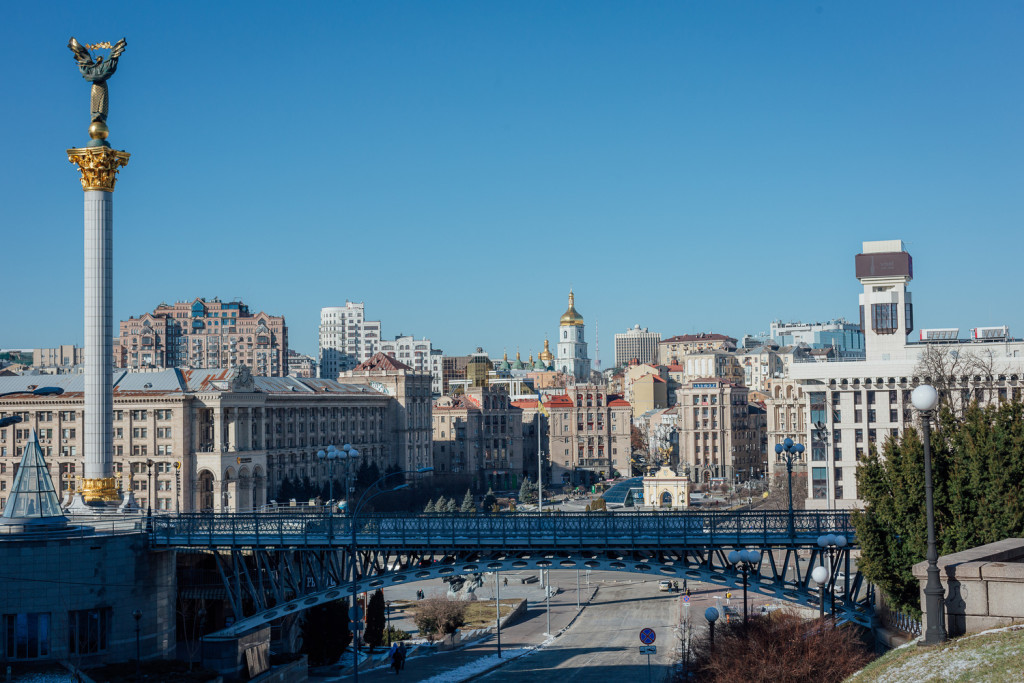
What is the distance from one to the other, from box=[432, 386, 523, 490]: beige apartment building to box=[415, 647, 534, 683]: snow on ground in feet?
327

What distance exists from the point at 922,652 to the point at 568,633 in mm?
53613

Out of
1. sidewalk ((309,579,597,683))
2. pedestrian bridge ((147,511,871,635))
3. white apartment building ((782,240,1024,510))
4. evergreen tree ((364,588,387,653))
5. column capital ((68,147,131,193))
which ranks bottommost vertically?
sidewalk ((309,579,597,683))

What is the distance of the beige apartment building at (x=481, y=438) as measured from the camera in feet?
582

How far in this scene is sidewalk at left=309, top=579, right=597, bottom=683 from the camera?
198 feet

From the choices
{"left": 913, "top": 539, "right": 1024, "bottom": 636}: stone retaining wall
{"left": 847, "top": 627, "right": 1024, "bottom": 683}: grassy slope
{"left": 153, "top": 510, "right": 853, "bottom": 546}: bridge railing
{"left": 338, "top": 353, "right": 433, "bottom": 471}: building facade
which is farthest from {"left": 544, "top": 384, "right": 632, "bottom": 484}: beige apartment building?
{"left": 847, "top": 627, "right": 1024, "bottom": 683}: grassy slope

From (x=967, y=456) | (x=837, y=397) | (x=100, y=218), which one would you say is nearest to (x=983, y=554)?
(x=967, y=456)

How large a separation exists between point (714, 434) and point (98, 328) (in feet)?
371

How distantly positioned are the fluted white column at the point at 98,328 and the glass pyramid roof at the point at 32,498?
12.2 metres

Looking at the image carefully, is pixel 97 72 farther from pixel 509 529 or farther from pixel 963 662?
pixel 963 662

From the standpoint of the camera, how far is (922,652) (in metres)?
22.7

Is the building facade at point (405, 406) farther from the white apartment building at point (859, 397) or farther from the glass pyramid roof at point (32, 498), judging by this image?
the glass pyramid roof at point (32, 498)

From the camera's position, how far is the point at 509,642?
72.1 m

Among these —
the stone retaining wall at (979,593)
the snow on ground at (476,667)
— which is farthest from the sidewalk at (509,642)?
the stone retaining wall at (979,593)

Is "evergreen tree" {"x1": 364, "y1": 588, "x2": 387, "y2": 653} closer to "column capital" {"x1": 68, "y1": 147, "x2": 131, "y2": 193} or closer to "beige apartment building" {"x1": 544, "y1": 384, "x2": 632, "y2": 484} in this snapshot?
"column capital" {"x1": 68, "y1": 147, "x2": 131, "y2": 193}
